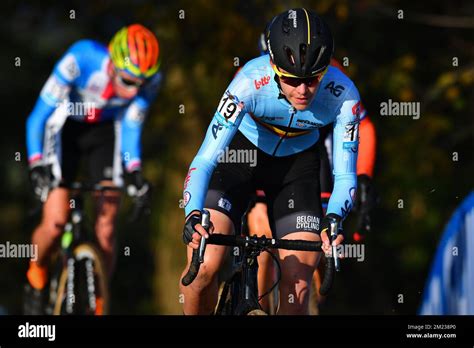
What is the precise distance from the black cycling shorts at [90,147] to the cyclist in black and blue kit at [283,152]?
284 cm

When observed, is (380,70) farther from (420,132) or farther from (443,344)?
(443,344)

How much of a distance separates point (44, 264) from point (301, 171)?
3157 millimetres

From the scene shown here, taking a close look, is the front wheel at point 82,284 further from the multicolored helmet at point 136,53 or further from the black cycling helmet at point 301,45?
the black cycling helmet at point 301,45

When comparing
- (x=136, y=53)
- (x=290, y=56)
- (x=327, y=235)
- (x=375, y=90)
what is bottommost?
(x=327, y=235)

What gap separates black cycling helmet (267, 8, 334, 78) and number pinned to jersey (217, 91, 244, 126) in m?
0.31

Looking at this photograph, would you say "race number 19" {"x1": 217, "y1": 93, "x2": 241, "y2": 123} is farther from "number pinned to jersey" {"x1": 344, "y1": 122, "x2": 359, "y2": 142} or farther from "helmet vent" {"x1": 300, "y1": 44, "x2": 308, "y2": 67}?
"number pinned to jersey" {"x1": 344, "y1": 122, "x2": 359, "y2": 142}

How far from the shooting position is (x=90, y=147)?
1016 cm

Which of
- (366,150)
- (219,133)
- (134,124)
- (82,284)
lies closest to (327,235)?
(219,133)

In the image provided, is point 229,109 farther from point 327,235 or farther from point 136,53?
point 136,53

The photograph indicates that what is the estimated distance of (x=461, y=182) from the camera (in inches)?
662

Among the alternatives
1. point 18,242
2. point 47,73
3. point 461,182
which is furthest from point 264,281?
point 18,242

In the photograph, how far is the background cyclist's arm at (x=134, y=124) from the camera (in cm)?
980

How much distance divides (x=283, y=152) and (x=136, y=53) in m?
2.22

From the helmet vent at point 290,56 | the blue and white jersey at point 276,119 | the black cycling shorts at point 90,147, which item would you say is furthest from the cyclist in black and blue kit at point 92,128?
the helmet vent at point 290,56
